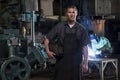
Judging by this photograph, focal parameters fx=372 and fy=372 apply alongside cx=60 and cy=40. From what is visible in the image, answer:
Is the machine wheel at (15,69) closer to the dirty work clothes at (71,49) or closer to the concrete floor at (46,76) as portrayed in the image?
the concrete floor at (46,76)

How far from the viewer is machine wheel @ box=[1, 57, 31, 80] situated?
884 cm

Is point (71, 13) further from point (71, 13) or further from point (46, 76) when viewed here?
point (46, 76)

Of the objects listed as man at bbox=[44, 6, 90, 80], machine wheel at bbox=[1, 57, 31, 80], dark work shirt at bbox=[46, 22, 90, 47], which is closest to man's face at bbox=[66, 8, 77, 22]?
man at bbox=[44, 6, 90, 80]

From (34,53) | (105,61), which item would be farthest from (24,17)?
(105,61)

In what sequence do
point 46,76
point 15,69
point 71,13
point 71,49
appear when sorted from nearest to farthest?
point 71,13
point 71,49
point 15,69
point 46,76

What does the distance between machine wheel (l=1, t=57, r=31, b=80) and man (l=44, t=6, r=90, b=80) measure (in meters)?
3.35

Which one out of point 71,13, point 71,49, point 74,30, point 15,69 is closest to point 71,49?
point 71,49

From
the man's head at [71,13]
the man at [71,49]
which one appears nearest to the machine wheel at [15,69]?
the man at [71,49]

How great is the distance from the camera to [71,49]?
18.1 feet

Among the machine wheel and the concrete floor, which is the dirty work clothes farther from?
the concrete floor

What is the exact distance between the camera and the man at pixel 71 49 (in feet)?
18.2

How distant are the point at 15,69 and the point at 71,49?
3624mm

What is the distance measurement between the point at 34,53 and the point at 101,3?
16.1 ft

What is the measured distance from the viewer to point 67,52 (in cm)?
555
